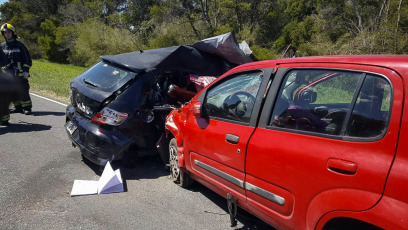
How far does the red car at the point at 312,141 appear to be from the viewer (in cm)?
198

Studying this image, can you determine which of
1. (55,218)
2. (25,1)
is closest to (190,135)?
(55,218)

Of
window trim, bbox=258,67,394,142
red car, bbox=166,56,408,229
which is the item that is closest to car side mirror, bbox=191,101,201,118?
red car, bbox=166,56,408,229

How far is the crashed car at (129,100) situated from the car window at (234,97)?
1.27m

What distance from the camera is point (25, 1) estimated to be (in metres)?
52.6

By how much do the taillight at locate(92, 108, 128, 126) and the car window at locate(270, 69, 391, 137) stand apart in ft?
7.54

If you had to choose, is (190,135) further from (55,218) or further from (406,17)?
(406,17)

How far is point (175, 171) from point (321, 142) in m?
2.49

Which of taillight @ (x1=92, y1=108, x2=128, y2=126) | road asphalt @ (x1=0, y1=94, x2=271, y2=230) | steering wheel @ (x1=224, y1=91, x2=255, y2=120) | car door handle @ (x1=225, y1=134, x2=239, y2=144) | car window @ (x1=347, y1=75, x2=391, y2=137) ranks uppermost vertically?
car window @ (x1=347, y1=75, x2=391, y2=137)

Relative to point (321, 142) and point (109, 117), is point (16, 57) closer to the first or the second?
point (109, 117)

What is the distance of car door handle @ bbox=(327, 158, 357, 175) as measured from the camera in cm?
209

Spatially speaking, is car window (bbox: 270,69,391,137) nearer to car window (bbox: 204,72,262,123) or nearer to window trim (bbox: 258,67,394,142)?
window trim (bbox: 258,67,394,142)

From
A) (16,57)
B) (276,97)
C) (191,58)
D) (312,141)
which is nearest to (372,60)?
(312,141)

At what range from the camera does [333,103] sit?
2760mm

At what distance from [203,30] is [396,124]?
109ft
